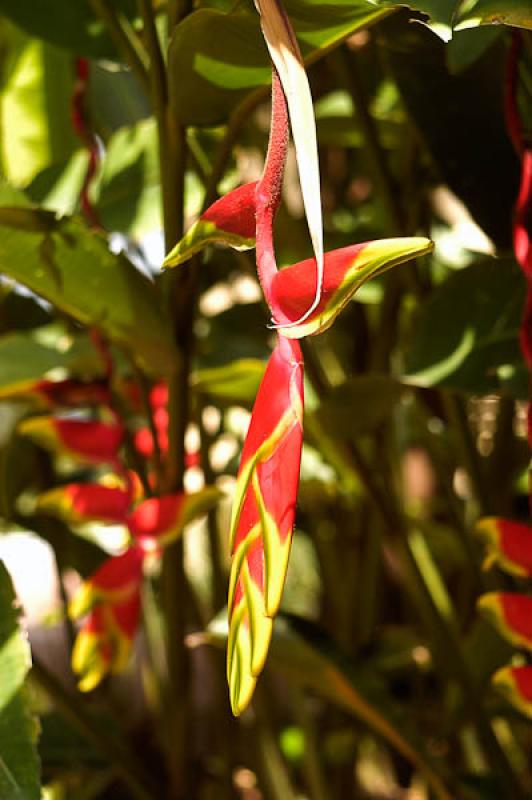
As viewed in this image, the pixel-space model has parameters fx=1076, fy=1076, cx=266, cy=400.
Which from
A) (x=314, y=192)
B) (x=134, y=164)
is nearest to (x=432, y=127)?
(x=134, y=164)

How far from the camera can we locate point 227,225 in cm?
21

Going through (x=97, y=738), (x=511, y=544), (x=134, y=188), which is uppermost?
(x=134, y=188)

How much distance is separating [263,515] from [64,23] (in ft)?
1.01

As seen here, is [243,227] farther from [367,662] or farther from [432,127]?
[367,662]

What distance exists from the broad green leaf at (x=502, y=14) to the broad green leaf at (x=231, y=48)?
0.04m

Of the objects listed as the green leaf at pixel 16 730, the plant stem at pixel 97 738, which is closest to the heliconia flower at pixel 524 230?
the green leaf at pixel 16 730

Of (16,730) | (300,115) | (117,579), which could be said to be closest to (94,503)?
(117,579)

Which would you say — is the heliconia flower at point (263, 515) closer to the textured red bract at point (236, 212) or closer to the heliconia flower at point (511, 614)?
the textured red bract at point (236, 212)

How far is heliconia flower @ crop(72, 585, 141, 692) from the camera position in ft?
1.24

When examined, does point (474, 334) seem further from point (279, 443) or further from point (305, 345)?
point (279, 443)

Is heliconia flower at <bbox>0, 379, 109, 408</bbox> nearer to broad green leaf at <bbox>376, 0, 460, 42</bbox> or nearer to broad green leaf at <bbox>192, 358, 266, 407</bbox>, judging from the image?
broad green leaf at <bbox>192, 358, 266, 407</bbox>

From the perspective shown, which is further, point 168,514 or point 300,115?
point 168,514

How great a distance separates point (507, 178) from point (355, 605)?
1.06 feet

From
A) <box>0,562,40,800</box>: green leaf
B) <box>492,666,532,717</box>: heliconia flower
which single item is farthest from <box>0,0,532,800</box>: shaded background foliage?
<box>492,666,532,717</box>: heliconia flower
